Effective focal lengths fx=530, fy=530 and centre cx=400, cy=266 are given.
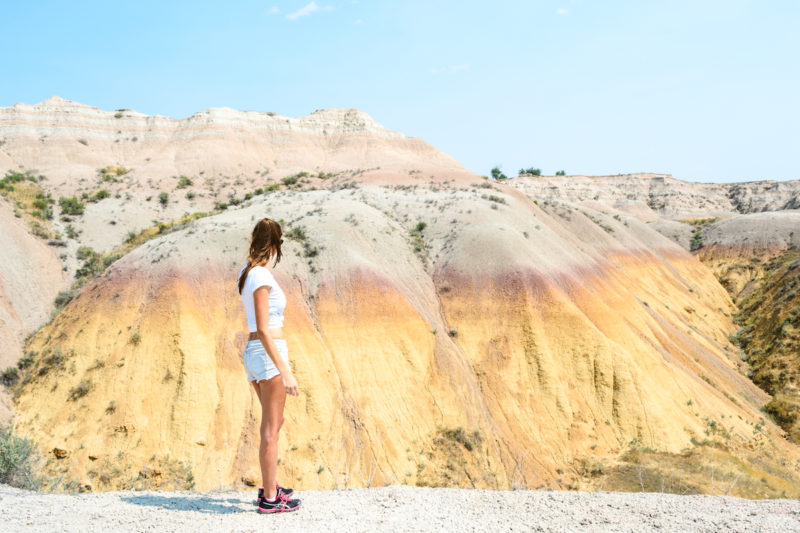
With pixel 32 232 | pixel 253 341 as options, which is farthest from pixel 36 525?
pixel 32 232

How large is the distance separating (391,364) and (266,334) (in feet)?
48.5

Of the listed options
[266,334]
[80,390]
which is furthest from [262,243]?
[80,390]

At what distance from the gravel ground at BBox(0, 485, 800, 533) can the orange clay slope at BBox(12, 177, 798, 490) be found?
7.46 metres

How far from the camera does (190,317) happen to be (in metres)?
18.8

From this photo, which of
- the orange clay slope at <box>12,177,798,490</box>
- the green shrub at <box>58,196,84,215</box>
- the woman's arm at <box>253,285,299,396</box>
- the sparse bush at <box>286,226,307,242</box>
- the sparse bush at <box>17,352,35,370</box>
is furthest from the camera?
the green shrub at <box>58,196,84,215</box>

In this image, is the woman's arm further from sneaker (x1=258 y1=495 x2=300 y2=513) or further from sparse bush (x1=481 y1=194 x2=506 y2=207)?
sparse bush (x1=481 y1=194 x2=506 y2=207)

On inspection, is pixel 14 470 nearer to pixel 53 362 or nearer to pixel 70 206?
pixel 53 362

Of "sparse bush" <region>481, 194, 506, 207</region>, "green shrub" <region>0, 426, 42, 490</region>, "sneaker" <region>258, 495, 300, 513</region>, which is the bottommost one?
"green shrub" <region>0, 426, 42, 490</region>

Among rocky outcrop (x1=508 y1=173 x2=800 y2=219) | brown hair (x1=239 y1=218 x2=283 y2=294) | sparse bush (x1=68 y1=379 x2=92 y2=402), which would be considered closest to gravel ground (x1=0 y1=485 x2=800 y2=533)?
brown hair (x1=239 y1=218 x2=283 y2=294)

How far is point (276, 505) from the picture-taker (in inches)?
Result: 210

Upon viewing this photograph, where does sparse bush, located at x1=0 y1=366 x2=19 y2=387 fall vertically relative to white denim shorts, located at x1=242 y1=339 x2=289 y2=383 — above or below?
below

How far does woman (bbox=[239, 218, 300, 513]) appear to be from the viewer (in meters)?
5.07

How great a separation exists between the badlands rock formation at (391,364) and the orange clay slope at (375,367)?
7 centimetres

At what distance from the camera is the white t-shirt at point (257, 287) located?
16.8 ft
